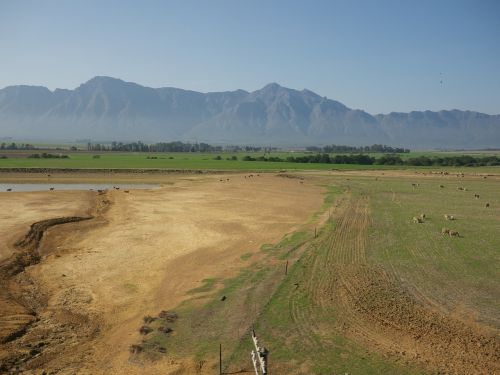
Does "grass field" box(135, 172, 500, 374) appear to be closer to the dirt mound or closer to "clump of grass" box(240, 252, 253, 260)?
"clump of grass" box(240, 252, 253, 260)

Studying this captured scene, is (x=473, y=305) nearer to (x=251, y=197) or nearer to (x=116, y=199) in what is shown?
(x=251, y=197)

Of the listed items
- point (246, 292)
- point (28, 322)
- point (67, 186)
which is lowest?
point (28, 322)

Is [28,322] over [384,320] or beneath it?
beneath

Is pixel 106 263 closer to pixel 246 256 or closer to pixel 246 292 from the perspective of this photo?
A: pixel 246 256

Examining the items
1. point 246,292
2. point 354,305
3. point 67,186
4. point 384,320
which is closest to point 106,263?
point 246,292

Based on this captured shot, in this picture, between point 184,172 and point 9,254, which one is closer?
point 9,254

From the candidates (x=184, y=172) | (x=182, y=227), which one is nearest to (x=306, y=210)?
(x=182, y=227)
